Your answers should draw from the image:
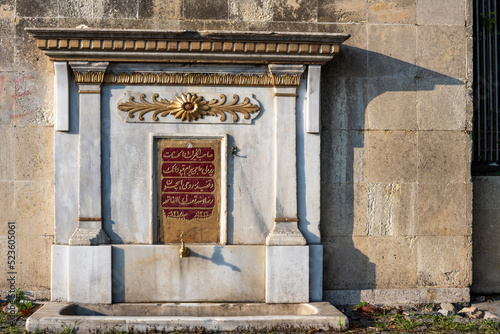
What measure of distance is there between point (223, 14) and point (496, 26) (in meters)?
3.92

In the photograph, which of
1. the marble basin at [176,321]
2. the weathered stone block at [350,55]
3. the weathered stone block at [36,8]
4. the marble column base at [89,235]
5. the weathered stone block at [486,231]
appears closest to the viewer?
the marble basin at [176,321]

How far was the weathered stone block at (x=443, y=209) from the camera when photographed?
6.12 m

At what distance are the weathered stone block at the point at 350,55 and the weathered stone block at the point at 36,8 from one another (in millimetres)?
3235

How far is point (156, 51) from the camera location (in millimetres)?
5652

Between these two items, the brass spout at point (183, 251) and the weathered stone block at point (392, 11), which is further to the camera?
the weathered stone block at point (392, 11)

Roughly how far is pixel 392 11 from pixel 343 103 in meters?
1.30

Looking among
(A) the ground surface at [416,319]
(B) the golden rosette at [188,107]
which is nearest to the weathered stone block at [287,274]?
(A) the ground surface at [416,319]

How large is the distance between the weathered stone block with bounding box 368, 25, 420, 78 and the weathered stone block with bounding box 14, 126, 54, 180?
3998 mm

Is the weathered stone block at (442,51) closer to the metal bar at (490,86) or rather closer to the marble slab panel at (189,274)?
the metal bar at (490,86)

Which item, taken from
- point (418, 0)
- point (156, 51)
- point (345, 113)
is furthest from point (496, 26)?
point (156, 51)

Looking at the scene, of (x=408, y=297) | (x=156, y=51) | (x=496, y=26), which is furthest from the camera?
(x=496, y=26)

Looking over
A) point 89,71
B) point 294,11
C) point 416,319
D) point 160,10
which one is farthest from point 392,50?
point 89,71

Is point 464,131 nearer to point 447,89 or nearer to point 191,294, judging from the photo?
point 447,89

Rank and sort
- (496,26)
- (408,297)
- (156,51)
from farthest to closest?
(496,26) < (408,297) < (156,51)
